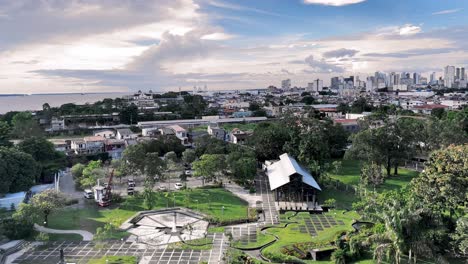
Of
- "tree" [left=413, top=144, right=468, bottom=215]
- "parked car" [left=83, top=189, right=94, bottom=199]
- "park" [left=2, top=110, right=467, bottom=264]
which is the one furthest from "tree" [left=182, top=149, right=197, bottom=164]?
"tree" [left=413, top=144, right=468, bottom=215]

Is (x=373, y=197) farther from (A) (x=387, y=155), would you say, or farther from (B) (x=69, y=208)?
(B) (x=69, y=208)

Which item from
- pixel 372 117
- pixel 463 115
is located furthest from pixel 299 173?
pixel 463 115

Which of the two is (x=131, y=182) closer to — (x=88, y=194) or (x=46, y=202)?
(x=88, y=194)

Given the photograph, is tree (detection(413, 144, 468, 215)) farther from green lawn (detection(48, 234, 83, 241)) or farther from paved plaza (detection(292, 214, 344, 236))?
green lawn (detection(48, 234, 83, 241))

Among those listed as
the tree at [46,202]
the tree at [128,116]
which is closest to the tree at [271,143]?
the tree at [46,202]

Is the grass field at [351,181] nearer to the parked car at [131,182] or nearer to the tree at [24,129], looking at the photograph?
the parked car at [131,182]

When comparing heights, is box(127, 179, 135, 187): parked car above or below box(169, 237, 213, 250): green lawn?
above
